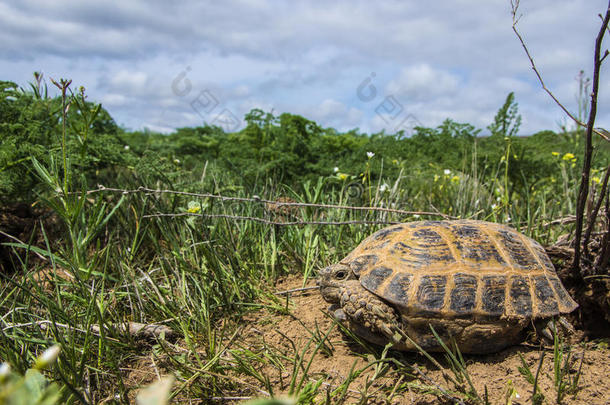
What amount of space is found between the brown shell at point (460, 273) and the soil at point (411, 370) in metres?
0.30

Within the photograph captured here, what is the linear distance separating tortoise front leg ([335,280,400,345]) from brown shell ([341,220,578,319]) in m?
0.06

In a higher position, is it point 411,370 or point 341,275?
point 341,275

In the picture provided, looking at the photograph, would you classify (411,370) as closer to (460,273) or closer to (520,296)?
(460,273)

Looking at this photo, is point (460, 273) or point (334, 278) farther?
point (334, 278)

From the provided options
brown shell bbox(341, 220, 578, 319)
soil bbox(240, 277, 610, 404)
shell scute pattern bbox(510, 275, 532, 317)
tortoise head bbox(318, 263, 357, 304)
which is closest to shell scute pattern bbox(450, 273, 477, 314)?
brown shell bbox(341, 220, 578, 319)

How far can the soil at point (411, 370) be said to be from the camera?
7.07 feet

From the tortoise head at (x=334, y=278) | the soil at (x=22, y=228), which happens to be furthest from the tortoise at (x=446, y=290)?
the soil at (x=22, y=228)

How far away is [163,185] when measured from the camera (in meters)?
5.06

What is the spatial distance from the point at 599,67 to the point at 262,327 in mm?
2586

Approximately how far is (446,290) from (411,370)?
0.50 m

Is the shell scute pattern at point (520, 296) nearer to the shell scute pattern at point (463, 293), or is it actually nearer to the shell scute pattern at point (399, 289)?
the shell scute pattern at point (463, 293)

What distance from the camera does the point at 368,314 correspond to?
2385 mm

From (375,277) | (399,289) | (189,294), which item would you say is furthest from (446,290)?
(189,294)

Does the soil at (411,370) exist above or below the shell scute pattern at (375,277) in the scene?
below
